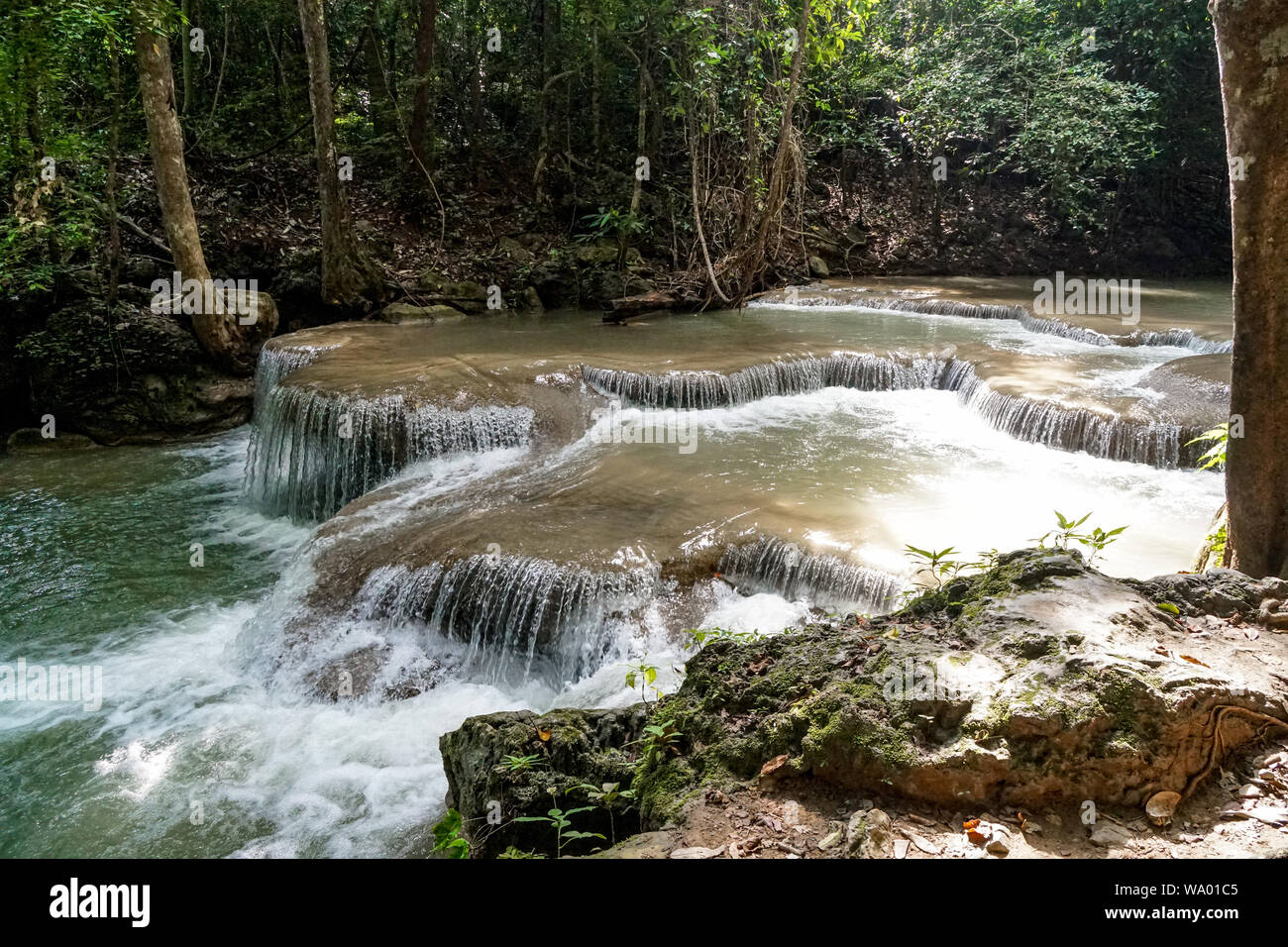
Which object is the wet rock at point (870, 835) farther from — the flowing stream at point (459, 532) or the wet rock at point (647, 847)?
the flowing stream at point (459, 532)

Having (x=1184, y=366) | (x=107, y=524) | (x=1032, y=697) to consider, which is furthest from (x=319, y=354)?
(x=1184, y=366)

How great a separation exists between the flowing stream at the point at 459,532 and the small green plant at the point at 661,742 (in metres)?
1.84

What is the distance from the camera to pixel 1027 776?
2.01 metres

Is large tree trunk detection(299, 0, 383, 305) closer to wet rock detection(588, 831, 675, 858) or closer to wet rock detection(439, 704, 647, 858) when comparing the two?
wet rock detection(439, 704, 647, 858)

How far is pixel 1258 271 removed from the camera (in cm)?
315

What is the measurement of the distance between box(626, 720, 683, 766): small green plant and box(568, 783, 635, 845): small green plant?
119 millimetres

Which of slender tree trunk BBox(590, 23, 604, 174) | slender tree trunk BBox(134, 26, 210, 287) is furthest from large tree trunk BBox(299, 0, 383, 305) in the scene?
slender tree trunk BBox(590, 23, 604, 174)

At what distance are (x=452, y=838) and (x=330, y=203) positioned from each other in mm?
10630

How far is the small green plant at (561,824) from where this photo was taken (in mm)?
2385

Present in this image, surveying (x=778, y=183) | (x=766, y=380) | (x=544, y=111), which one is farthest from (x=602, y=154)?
(x=766, y=380)

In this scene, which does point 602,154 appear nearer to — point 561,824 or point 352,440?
point 352,440

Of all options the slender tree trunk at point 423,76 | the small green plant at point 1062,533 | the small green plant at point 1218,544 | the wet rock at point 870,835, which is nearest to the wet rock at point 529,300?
the slender tree trunk at point 423,76

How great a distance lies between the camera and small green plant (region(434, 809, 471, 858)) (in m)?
2.62
